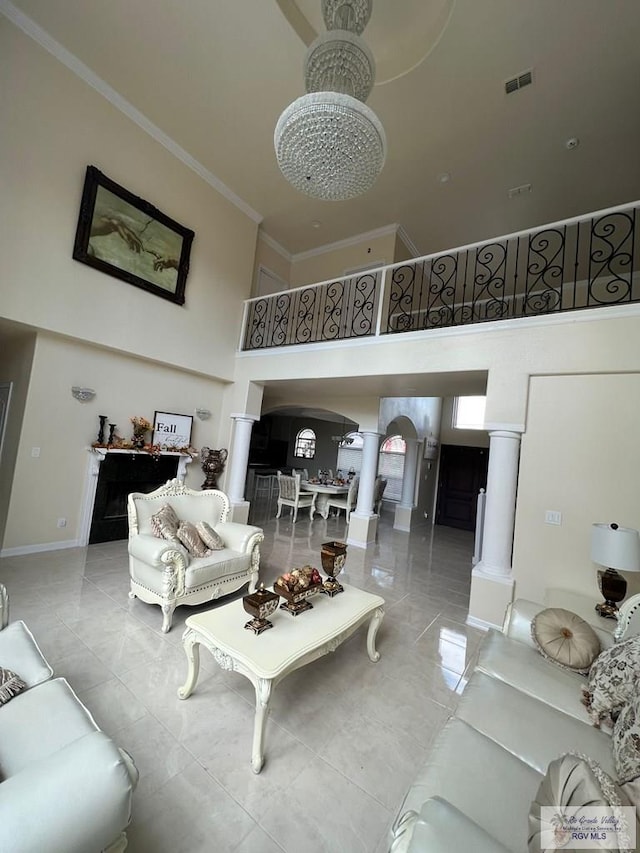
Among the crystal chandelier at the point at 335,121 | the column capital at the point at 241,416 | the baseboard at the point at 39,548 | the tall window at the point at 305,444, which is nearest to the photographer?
the crystal chandelier at the point at 335,121

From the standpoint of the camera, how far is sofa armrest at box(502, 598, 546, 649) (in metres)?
2.28

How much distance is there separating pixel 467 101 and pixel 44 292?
542 centimetres

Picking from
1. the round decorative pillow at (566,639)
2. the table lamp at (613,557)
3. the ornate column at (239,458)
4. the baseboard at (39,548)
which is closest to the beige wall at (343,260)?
the ornate column at (239,458)

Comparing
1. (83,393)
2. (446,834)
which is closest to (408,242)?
(83,393)

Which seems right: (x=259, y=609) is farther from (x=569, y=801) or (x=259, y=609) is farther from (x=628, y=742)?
(x=628, y=742)

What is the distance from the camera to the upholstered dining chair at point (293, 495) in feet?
23.9

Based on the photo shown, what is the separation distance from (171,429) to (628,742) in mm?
5749

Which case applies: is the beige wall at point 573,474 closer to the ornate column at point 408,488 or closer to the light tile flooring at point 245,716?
the light tile flooring at point 245,716

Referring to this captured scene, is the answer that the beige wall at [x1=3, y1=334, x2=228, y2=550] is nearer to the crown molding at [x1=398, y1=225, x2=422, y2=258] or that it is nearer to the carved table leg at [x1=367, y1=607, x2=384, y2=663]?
the carved table leg at [x1=367, y1=607, x2=384, y2=663]

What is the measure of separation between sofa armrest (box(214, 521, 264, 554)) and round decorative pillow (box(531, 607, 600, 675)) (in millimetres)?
2424

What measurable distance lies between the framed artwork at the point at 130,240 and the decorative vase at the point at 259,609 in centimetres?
455

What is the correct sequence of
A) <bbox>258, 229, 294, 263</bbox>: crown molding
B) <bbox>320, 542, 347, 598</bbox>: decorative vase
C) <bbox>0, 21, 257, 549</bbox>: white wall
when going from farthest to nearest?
<bbox>258, 229, 294, 263</bbox>: crown molding
<bbox>0, 21, 257, 549</bbox>: white wall
<bbox>320, 542, 347, 598</bbox>: decorative vase

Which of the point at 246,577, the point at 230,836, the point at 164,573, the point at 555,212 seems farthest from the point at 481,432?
the point at 230,836

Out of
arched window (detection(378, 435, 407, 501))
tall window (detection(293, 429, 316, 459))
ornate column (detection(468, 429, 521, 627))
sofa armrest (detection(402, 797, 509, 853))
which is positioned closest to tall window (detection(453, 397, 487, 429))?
arched window (detection(378, 435, 407, 501))
